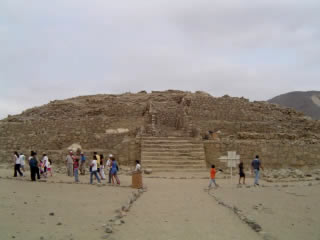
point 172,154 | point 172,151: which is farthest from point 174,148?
point 172,154

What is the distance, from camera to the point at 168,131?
2508 cm

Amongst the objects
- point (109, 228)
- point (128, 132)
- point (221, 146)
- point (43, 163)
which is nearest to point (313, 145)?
point (221, 146)

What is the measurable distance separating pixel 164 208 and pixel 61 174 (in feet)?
31.2

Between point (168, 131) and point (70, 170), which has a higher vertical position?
point (168, 131)

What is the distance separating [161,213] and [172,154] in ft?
37.7

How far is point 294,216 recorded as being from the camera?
Result: 875 cm

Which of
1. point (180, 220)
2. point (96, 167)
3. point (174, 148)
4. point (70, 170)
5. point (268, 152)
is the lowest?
point (180, 220)

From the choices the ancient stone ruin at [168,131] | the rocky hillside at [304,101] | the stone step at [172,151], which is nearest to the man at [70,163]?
the ancient stone ruin at [168,131]

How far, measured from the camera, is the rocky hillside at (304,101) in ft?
176

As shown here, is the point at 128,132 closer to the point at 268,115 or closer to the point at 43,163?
the point at 43,163

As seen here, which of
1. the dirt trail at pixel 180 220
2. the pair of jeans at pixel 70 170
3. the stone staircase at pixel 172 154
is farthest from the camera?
the stone staircase at pixel 172 154

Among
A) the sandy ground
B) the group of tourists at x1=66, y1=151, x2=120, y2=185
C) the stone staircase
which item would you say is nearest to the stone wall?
the stone staircase

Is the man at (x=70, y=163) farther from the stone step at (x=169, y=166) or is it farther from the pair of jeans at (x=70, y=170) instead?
the stone step at (x=169, y=166)

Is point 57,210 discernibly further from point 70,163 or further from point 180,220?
point 70,163
